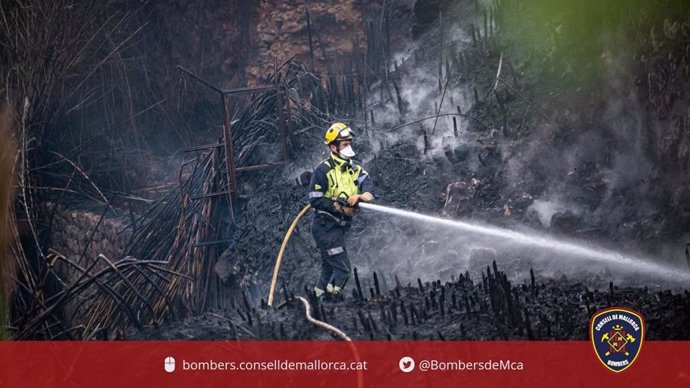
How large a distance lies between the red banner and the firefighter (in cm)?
115

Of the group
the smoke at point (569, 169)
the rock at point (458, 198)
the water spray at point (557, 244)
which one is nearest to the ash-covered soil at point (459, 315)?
the water spray at point (557, 244)

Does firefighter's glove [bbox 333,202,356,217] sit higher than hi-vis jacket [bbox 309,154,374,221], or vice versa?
hi-vis jacket [bbox 309,154,374,221]

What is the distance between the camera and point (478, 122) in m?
9.40

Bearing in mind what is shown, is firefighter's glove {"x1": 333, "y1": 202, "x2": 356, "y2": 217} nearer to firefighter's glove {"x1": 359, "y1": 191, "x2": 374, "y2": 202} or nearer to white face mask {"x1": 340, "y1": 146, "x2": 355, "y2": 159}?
firefighter's glove {"x1": 359, "y1": 191, "x2": 374, "y2": 202}

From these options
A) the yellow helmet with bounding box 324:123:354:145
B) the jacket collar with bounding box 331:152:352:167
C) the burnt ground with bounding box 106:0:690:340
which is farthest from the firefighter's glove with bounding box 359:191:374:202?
the burnt ground with bounding box 106:0:690:340

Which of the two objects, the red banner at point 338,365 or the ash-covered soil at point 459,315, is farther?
the ash-covered soil at point 459,315

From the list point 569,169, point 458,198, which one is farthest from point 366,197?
point 569,169

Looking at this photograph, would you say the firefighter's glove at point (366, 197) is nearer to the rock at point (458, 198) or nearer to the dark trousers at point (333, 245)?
the dark trousers at point (333, 245)

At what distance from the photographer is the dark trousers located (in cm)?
832

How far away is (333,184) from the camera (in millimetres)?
8227

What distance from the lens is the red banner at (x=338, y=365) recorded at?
22.6 ft

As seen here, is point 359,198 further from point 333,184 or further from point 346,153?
point 346,153

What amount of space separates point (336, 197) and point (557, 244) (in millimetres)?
2106

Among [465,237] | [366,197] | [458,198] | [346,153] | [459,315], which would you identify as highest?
[346,153]
